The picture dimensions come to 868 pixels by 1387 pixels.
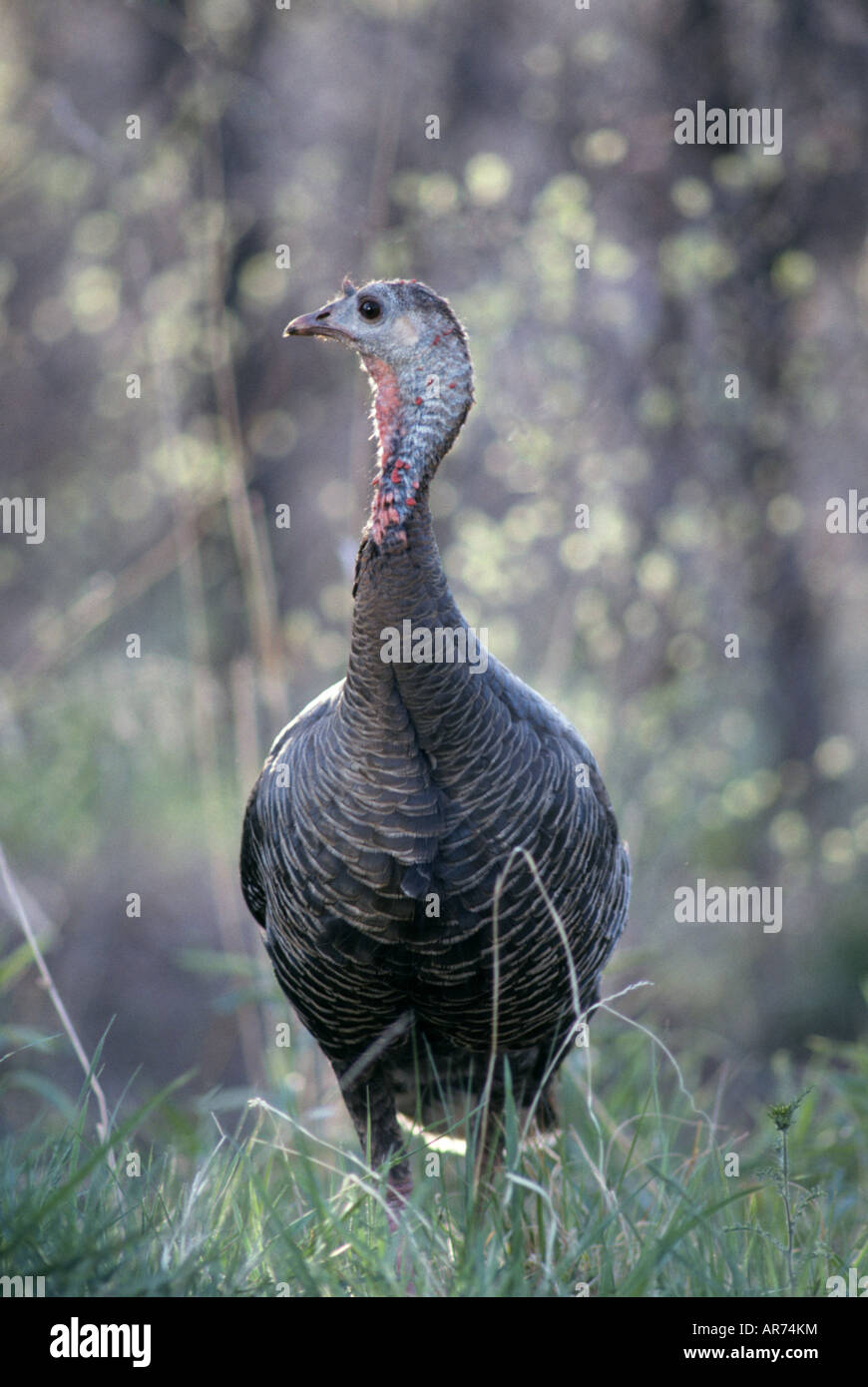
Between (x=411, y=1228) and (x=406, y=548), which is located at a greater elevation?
(x=406, y=548)

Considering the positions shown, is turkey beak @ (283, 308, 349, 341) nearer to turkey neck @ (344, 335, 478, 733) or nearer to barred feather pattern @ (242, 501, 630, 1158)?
turkey neck @ (344, 335, 478, 733)

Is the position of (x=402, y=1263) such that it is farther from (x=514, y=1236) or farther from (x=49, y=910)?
(x=49, y=910)

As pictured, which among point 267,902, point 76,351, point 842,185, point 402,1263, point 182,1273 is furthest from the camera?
point 76,351

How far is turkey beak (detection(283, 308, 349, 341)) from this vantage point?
2.94 meters

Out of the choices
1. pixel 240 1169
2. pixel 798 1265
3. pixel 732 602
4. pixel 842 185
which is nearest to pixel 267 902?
pixel 240 1169

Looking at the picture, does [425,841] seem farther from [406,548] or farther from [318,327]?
[318,327]

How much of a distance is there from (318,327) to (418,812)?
1104 mm

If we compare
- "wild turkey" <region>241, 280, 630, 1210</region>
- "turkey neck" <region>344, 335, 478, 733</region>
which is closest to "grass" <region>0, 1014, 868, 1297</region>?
"wild turkey" <region>241, 280, 630, 1210</region>

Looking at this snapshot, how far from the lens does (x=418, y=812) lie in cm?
272

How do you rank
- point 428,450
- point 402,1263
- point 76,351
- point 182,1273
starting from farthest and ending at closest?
point 76,351, point 428,450, point 402,1263, point 182,1273

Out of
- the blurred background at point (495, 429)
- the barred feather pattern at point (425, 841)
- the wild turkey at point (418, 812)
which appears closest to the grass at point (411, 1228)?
the wild turkey at point (418, 812)

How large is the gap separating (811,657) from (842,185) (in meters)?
2.06

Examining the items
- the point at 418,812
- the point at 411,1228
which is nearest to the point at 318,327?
the point at 418,812

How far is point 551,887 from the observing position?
2836 millimetres
